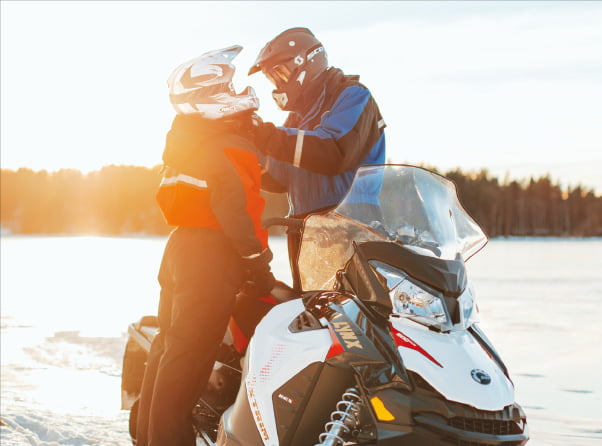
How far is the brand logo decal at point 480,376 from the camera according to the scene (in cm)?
179

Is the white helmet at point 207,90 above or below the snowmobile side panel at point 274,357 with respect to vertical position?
above

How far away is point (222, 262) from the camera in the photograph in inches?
103

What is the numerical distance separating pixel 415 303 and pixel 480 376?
10.9 inches

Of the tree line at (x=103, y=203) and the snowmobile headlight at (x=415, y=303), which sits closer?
the snowmobile headlight at (x=415, y=303)

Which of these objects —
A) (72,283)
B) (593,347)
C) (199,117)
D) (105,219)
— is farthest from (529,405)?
(105,219)

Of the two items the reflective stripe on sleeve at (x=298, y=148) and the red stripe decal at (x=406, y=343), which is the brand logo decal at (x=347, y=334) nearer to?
the red stripe decal at (x=406, y=343)

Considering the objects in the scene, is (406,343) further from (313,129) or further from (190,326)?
(313,129)

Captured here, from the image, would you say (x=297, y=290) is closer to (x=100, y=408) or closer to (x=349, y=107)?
(x=349, y=107)

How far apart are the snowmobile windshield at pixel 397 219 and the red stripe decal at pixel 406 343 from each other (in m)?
0.28

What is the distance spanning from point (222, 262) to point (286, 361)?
66 cm

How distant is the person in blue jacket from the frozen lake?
7.23ft

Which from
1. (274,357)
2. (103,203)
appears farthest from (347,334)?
(103,203)

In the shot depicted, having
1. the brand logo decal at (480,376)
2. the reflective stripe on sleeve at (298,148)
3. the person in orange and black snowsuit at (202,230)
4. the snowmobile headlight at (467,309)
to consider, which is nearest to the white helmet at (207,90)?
the person in orange and black snowsuit at (202,230)

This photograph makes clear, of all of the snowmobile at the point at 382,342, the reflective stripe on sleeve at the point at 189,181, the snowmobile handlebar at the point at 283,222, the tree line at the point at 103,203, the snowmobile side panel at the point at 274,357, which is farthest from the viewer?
the tree line at the point at 103,203
